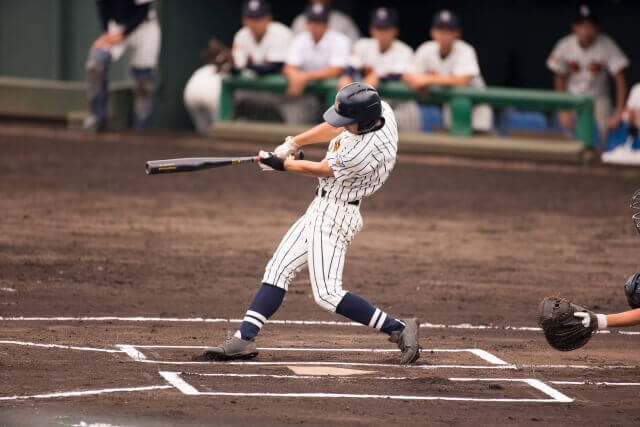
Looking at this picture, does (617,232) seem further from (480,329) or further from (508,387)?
(508,387)

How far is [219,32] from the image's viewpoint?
1568 centimetres

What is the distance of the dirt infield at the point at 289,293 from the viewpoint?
5.15 meters

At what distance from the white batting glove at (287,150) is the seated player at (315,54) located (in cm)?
697

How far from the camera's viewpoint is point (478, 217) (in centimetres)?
1076

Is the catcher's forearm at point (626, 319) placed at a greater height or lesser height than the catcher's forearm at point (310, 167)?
lesser

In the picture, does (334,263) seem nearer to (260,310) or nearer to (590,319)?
(260,310)

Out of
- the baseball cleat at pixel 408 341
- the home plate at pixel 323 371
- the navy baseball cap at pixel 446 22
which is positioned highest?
the navy baseball cap at pixel 446 22

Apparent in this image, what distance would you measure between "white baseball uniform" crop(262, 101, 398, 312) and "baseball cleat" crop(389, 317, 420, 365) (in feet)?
1.19

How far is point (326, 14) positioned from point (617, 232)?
436cm

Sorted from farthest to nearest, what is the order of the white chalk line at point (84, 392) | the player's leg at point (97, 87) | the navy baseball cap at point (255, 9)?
the player's leg at point (97, 87), the navy baseball cap at point (255, 9), the white chalk line at point (84, 392)

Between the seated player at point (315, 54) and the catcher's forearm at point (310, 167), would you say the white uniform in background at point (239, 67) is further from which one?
the catcher's forearm at point (310, 167)

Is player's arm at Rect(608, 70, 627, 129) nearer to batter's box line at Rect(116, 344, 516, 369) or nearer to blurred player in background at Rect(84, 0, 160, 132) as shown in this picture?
blurred player in background at Rect(84, 0, 160, 132)

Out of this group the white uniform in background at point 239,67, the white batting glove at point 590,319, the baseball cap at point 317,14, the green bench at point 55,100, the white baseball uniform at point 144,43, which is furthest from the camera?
the green bench at point 55,100

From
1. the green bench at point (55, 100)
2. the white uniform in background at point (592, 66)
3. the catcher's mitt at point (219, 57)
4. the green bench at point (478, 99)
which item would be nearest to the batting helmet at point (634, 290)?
the green bench at point (478, 99)
